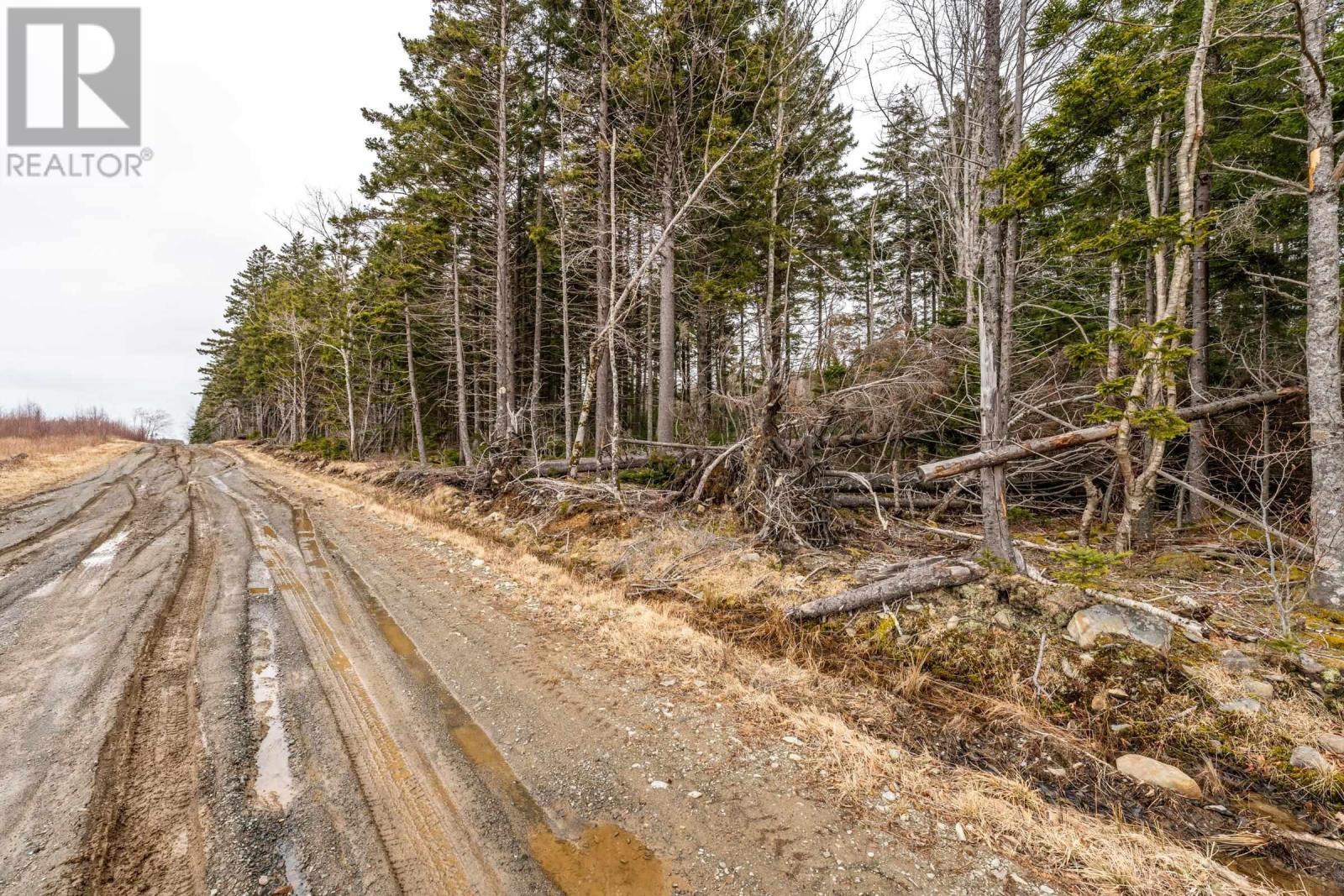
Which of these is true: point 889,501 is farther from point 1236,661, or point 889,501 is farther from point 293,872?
point 293,872

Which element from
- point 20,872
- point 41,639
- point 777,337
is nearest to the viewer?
point 20,872

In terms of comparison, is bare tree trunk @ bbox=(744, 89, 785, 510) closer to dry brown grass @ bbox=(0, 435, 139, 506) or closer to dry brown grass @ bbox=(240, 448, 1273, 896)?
dry brown grass @ bbox=(240, 448, 1273, 896)

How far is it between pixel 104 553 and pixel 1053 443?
12984 mm

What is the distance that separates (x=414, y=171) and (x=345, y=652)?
17346mm

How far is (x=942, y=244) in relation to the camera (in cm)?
1222

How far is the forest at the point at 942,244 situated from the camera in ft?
17.1

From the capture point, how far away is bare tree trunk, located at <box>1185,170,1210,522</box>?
319 inches

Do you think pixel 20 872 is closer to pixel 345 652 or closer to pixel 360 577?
pixel 345 652

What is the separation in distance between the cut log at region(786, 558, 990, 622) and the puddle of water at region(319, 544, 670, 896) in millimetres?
2931

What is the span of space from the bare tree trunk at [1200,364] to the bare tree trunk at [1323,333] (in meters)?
3.38

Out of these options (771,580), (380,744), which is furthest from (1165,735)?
(380,744)

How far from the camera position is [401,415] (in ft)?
103

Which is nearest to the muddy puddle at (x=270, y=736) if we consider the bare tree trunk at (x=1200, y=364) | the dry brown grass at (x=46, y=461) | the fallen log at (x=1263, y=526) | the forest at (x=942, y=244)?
the forest at (x=942, y=244)

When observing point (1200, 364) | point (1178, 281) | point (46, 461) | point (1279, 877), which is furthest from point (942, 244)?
point (46, 461)
